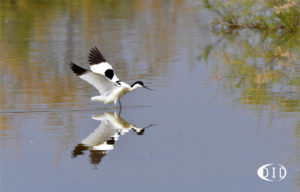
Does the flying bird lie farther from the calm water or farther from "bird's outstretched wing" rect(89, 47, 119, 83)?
"bird's outstretched wing" rect(89, 47, 119, 83)

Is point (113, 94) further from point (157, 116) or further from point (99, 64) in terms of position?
point (99, 64)

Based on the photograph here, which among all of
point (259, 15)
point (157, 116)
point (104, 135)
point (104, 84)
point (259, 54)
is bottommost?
point (104, 135)

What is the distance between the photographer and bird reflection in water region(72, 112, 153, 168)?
862cm

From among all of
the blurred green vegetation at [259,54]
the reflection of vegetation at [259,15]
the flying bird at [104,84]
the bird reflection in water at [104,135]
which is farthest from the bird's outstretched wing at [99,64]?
the reflection of vegetation at [259,15]

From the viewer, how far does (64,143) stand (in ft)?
29.5

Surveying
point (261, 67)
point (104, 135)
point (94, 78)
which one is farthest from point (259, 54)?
point (104, 135)

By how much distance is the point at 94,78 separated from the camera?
10812 millimetres

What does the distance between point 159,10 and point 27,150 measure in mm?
18242

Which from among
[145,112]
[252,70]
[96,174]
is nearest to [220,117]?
[145,112]

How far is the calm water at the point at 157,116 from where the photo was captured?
7766mm

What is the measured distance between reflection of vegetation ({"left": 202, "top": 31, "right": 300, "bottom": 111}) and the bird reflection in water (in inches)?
75.3

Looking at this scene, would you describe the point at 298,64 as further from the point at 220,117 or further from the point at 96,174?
the point at 96,174

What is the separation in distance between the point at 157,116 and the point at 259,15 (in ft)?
34.7

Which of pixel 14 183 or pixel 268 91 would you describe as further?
pixel 268 91
